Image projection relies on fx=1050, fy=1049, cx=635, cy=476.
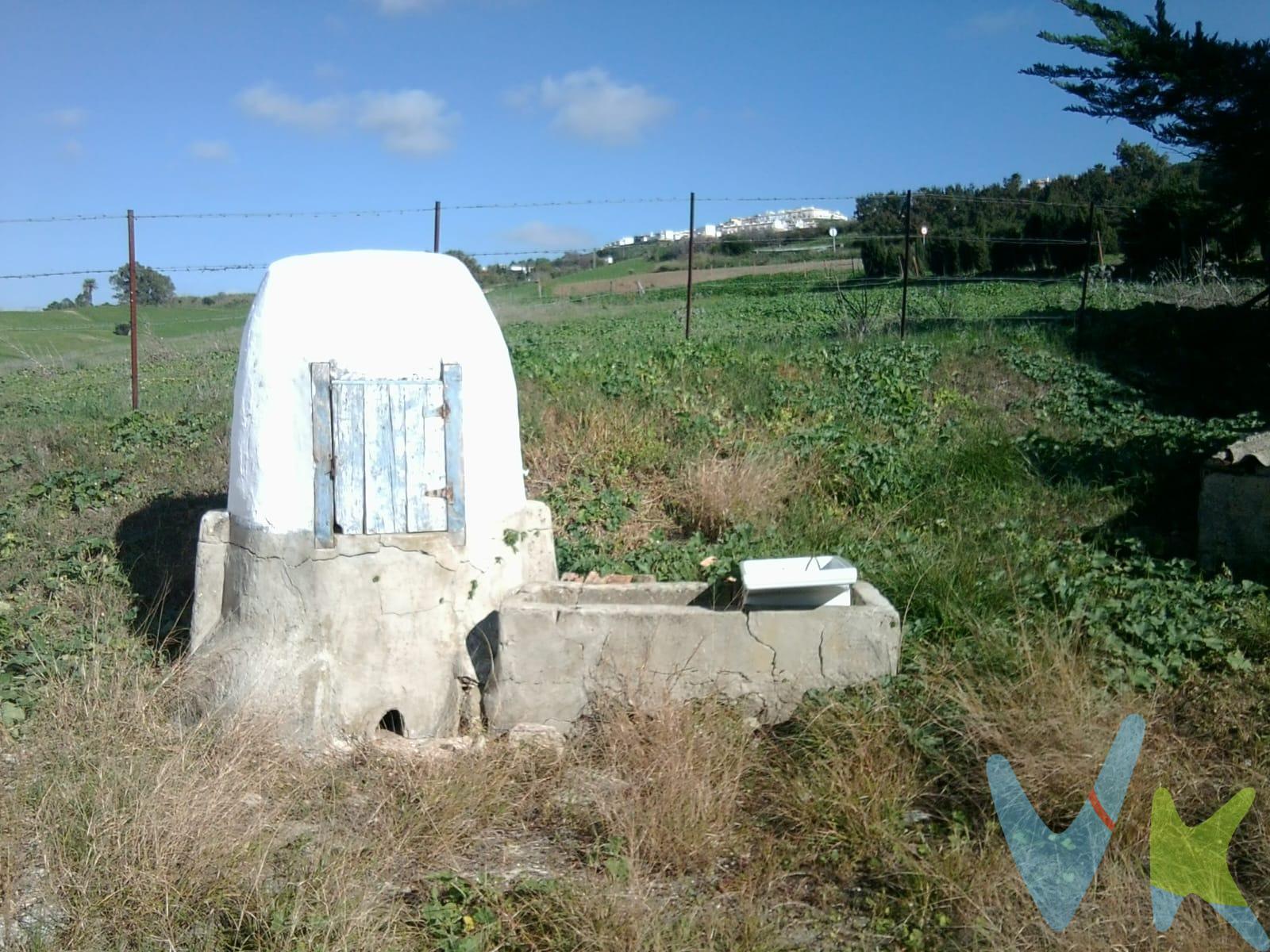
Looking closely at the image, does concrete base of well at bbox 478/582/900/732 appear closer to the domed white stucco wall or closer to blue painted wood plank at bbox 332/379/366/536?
the domed white stucco wall

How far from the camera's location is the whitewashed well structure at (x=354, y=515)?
4.93 meters

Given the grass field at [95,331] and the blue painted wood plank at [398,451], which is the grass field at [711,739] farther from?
the grass field at [95,331]

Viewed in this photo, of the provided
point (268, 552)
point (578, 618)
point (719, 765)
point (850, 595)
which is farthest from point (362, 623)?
point (850, 595)

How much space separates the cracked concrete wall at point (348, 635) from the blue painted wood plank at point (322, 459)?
0.23 ft

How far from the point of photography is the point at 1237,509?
20.4ft

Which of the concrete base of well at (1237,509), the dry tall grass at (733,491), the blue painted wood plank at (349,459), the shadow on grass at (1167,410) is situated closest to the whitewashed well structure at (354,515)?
the blue painted wood plank at (349,459)

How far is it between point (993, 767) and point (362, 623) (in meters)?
2.86

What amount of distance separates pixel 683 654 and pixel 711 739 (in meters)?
0.57

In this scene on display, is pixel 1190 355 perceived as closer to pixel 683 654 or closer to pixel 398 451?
pixel 683 654

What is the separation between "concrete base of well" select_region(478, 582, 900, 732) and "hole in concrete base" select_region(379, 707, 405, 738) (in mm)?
526

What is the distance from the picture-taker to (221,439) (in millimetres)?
9258

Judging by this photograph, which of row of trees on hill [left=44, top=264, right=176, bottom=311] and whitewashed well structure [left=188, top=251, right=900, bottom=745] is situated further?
row of trees on hill [left=44, top=264, right=176, bottom=311]

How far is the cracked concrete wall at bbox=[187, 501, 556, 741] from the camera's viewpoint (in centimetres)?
491

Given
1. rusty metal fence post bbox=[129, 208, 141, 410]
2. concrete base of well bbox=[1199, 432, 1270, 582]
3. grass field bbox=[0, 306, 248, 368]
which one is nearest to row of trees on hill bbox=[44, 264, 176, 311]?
grass field bbox=[0, 306, 248, 368]
